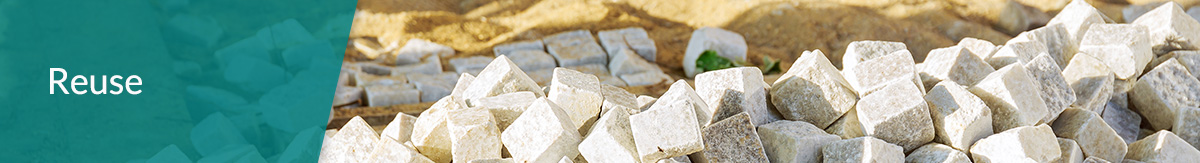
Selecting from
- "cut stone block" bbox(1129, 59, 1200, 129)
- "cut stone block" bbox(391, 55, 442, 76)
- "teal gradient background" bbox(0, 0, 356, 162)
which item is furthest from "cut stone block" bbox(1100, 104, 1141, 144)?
"cut stone block" bbox(391, 55, 442, 76)

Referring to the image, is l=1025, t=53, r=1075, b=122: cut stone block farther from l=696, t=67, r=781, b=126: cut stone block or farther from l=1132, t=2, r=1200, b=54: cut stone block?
l=1132, t=2, r=1200, b=54: cut stone block

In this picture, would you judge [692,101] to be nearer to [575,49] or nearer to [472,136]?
[472,136]

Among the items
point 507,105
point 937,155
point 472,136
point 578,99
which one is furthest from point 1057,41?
point 472,136

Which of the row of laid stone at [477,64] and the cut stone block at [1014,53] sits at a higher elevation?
the cut stone block at [1014,53]

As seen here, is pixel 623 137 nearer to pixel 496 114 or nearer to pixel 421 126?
pixel 496 114

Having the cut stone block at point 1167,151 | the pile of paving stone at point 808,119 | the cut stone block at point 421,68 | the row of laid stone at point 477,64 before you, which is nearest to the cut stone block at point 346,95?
the row of laid stone at point 477,64

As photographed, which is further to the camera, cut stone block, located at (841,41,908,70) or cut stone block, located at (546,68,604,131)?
cut stone block, located at (841,41,908,70)

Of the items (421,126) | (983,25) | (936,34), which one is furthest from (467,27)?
(421,126)

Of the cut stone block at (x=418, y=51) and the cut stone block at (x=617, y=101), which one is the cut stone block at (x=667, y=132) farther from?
the cut stone block at (x=418, y=51)
